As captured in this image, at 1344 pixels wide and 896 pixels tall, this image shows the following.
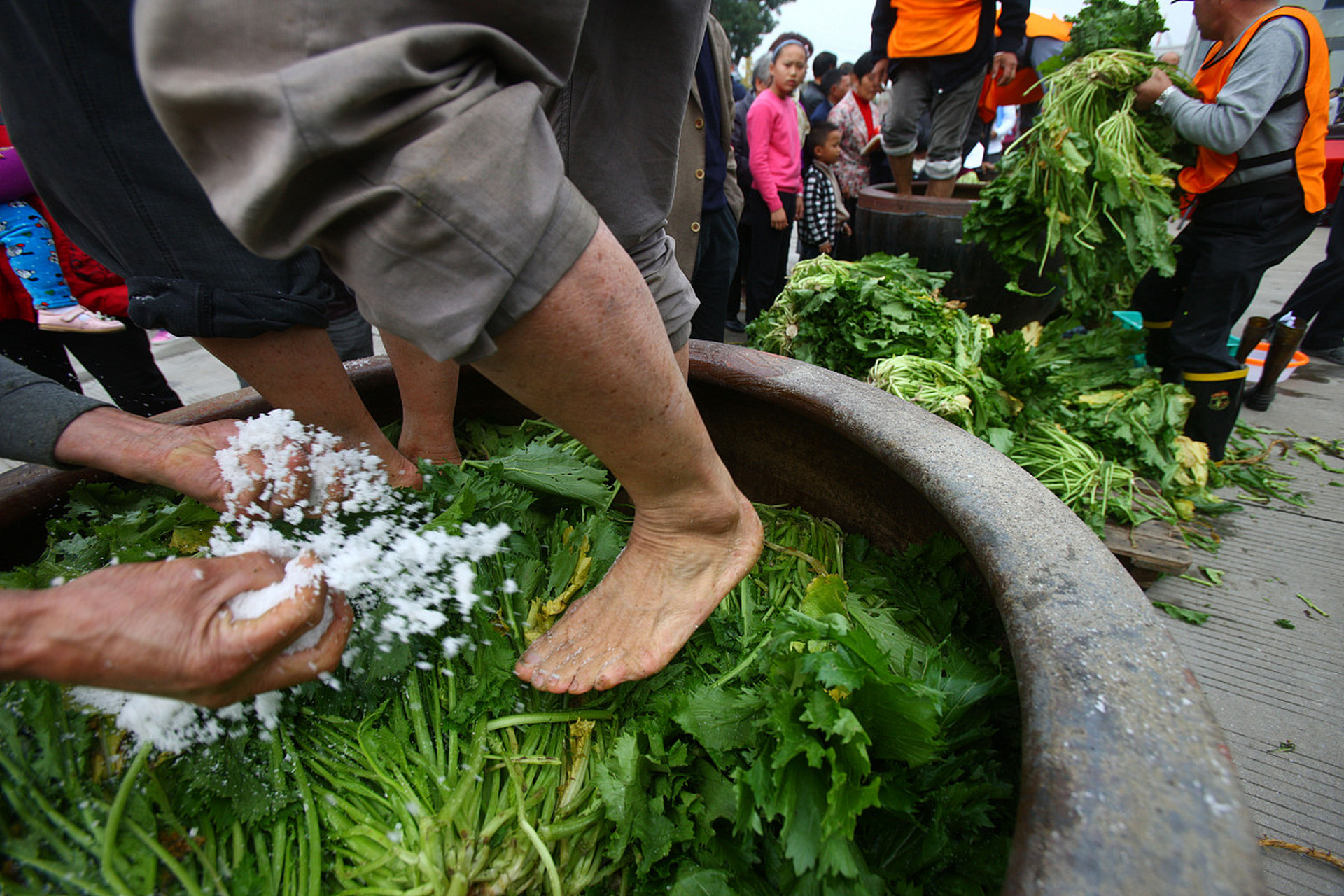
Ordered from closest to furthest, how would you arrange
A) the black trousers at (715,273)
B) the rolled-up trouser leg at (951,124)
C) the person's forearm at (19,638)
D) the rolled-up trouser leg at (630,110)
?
the person's forearm at (19,638) → the rolled-up trouser leg at (630,110) → the black trousers at (715,273) → the rolled-up trouser leg at (951,124)

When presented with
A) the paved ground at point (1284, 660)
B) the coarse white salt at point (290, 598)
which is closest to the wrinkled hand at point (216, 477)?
the coarse white salt at point (290, 598)

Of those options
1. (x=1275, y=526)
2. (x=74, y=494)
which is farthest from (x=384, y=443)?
(x=1275, y=526)

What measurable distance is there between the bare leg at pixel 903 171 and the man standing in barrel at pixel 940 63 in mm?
12

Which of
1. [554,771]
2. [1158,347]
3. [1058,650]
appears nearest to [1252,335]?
[1158,347]

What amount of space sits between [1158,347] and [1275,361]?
82 centimetres

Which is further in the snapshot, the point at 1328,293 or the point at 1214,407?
the point at 1328,293

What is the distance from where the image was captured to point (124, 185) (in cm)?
121

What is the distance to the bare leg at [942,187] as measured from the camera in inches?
169

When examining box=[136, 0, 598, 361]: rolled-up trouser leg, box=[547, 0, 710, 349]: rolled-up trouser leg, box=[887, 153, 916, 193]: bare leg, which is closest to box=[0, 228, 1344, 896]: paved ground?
box=[547, 0, 710, 349]: rolled-up trouser leg

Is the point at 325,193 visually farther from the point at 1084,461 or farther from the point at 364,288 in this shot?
the point at 1084,461

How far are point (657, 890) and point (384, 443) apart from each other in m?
1.25

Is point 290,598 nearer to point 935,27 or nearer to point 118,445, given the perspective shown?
point 118,445

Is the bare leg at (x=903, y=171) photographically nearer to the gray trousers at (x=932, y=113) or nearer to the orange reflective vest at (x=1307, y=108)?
the gray trousers at (x=932, y=113)

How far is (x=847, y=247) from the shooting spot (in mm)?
4859
